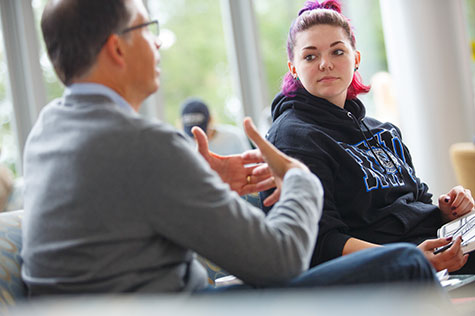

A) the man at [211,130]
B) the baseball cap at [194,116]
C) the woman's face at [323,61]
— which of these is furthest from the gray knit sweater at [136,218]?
the baseball cap at [194,116]

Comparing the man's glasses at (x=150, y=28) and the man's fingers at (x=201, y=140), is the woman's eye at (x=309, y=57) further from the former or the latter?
the man's glasses at (x=150, y=28)

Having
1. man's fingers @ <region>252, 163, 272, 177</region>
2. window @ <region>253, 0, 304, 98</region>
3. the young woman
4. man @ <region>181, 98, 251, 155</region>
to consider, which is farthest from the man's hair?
window @ <region>253, 0, 304, 98</region>

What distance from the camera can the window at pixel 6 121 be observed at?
5.52 m

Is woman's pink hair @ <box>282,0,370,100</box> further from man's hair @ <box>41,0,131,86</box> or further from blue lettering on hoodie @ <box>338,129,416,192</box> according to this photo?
man's hair @ <box>41,0,131,86</box>

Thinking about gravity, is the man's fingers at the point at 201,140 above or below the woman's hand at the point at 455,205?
above

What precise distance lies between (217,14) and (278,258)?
621 centimetres

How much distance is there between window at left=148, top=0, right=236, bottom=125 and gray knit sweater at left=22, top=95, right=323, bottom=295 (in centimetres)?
530

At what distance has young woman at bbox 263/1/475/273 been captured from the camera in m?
1.87

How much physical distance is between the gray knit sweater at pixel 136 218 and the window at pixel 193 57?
5.30 meters

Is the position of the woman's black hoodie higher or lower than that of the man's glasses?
lower

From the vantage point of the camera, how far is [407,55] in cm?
429

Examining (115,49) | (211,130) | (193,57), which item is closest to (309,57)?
(115,49)

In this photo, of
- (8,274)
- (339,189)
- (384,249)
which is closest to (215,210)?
(384,249)

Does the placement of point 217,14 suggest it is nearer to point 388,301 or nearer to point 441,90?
point 441,90
